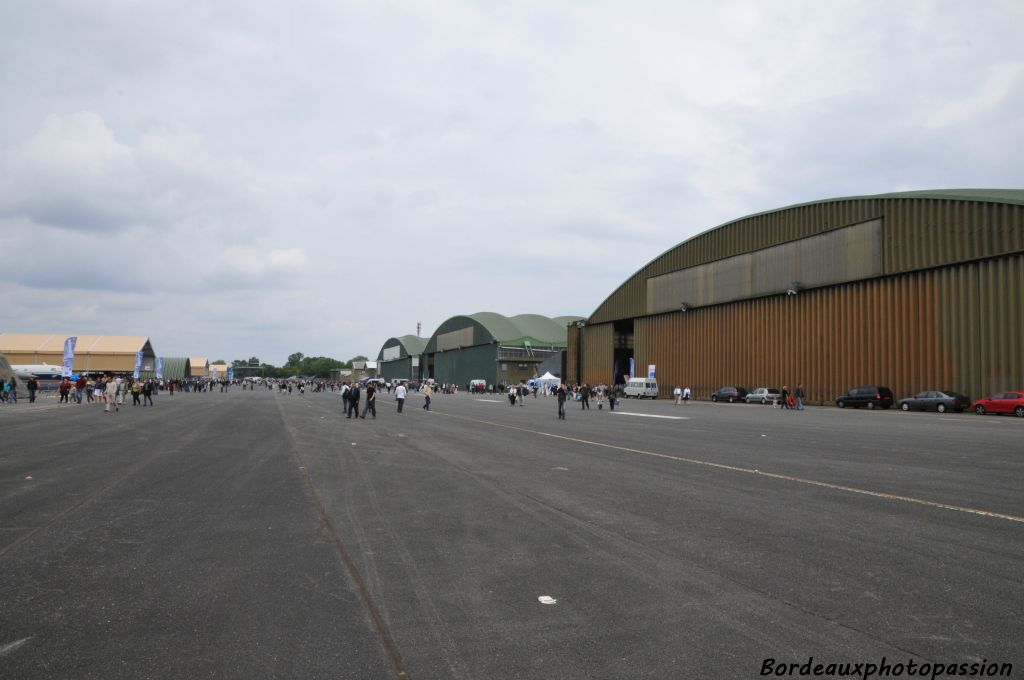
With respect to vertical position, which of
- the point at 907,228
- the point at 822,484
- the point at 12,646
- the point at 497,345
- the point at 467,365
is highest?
the point at 907,228

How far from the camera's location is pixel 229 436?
1922 centimetres

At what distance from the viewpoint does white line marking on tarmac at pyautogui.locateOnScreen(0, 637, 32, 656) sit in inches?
161

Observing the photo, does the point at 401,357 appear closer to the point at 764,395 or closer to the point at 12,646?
the point at 764,395

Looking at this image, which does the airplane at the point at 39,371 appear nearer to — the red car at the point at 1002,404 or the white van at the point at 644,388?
the white van at the point at 644,388

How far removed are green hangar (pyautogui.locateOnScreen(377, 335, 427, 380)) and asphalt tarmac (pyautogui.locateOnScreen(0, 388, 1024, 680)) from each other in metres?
139

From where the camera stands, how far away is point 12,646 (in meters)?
4.18

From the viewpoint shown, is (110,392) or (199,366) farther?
(199,366)

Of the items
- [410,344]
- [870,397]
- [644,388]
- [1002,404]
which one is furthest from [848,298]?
[410,344]

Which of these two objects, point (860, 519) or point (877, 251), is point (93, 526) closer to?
point (860, 519)

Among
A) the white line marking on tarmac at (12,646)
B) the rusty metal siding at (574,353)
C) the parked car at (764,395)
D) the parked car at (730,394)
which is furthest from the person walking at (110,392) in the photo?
Result: the rusty metal siding at (574,353)

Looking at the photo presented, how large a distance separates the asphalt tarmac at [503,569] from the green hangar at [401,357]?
138547mm

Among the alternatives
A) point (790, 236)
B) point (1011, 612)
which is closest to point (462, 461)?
point (1011, 612)

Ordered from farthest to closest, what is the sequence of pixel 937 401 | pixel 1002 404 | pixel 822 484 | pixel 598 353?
pixel 598 353
pixel 937 401
pixel 1002 404
pixel 822 484

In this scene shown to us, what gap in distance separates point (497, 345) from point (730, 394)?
55.3 meters
